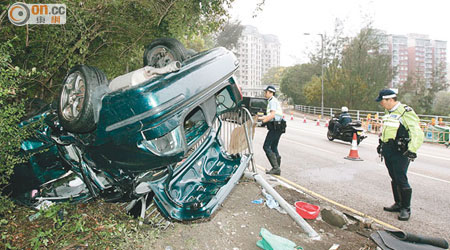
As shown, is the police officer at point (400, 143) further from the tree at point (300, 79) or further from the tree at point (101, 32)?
the tree at point (300, 79)

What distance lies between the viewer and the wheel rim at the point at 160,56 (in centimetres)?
327

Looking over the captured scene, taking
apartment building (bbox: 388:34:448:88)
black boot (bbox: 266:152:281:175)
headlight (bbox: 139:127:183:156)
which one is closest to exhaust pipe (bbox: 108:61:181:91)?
headlight (bbox: 139:127:183:156)

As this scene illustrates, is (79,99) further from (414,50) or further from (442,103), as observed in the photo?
(414,50)

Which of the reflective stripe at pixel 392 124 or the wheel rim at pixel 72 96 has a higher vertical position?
the wheel rim at pixel 72 96

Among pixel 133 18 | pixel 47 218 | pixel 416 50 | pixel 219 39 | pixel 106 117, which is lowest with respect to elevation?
pixel 47 218

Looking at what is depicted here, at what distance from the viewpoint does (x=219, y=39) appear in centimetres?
3909

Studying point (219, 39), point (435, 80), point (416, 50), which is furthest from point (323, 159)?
point (416, 50)

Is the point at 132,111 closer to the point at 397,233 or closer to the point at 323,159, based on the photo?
the point at 397,233

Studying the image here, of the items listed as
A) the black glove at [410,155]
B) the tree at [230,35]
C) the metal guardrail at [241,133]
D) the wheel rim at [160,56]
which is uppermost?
the tree at [230,35]

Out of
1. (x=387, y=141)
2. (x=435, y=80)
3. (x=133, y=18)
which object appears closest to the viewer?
(x=387, y=141)

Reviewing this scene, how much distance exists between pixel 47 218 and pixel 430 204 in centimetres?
545

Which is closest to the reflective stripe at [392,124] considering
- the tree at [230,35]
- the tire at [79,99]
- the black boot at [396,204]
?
the black boot at [396,204]

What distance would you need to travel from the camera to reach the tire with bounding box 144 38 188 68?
3.21m

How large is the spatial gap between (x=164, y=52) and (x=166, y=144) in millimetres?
1214
